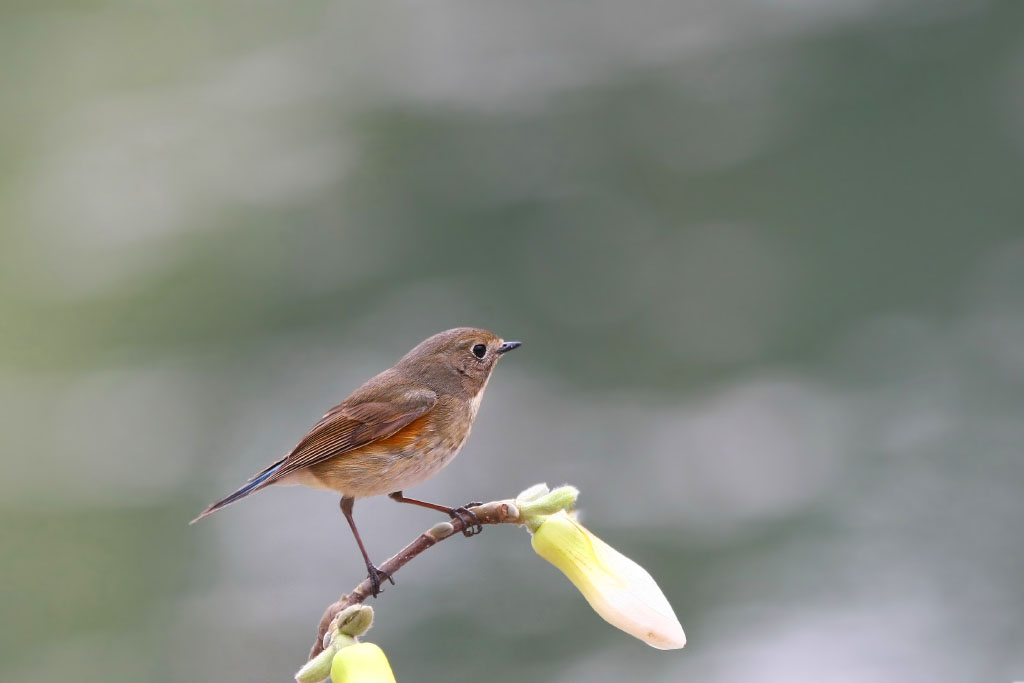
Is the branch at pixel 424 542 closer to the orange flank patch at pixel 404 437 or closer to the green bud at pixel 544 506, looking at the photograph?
the green bud at pixel 544 506

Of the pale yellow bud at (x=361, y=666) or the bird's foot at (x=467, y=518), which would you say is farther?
the bird's foot at (x=467, y=518)

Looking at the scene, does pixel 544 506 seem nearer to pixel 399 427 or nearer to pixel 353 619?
pixel 353 619

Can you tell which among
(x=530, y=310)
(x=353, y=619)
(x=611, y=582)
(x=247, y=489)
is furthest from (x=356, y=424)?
(x=530, y=310)

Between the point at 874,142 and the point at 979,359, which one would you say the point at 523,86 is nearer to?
the point at 874,142

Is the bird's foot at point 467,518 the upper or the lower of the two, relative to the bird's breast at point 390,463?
lower

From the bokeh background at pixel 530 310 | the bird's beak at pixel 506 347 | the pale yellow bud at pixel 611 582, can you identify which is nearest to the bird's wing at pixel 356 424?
the bird's beak at pixel 506 347

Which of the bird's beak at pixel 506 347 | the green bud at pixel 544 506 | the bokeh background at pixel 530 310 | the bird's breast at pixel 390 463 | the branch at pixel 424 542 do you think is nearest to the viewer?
the branch at pixel 424 542
